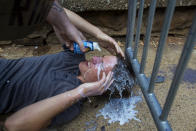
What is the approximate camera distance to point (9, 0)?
0.50 metres

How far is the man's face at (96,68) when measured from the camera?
1.60 metres

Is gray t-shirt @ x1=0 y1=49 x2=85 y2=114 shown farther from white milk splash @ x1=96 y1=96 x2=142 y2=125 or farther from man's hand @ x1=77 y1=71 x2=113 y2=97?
white milk splash @ x1=96 y1=96 x2=142 y2=125

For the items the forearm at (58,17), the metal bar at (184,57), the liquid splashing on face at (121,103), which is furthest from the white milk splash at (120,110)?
the forearm at (58,17)

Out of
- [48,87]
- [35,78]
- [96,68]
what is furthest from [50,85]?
[96,68]

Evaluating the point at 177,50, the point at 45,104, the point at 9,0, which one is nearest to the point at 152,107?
the point at 45,104

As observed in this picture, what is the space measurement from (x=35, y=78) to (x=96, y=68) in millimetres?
510

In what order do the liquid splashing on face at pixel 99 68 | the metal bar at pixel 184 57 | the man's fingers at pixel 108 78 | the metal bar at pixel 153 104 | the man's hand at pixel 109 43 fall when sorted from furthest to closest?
the man's hand at pixel 109 43 → the liquid splashing on face at pixel 99 68 → the man's fingers at pixel 108 78 → the metal bar at pixel 153 104 → the metal bar at pixel 184 57

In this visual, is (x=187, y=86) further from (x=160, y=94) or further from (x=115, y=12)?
(x=115, y=12)

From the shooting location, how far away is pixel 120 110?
1.59 meters

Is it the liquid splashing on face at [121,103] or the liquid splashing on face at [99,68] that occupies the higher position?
the liquid splashing on face at [99,68]

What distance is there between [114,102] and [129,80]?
24 cm

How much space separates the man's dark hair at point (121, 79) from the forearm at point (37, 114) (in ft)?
1.51

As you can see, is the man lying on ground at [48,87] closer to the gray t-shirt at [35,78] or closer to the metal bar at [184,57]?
the gray t-shirt at [35,78]

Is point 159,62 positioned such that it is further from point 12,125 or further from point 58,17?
point 12,125
